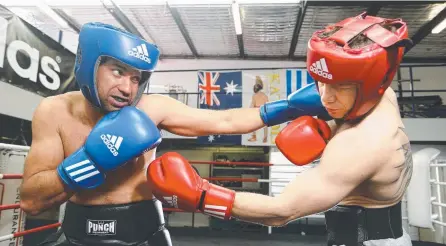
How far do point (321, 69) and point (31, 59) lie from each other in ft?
13.5

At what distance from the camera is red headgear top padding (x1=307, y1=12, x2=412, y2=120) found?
3.01 ft

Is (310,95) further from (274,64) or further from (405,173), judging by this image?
(274,64)

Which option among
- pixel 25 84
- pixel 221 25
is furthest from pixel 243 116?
pixel 221 25

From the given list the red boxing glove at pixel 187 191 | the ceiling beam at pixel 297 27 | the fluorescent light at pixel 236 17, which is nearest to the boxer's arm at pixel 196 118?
the red boxing glove at pixel 187 191

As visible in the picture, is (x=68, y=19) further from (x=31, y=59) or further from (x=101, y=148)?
(x=101, y=148)

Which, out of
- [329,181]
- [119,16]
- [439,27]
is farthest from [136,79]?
[439,27]

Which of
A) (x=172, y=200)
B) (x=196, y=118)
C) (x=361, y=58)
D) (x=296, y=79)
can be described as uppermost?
(x=296, y=79)

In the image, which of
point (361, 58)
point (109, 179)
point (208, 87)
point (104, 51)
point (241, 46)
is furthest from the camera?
point (241, 46)

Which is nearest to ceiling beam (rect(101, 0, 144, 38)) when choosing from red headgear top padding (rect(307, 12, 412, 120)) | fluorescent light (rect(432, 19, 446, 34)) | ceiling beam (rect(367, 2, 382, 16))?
ceiling beam (rect(367, 2, 382, 16))

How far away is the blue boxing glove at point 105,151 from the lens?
1.07m

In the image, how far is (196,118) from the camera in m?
1.50

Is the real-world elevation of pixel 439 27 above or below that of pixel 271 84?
above

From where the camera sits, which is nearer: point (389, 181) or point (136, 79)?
point (389, 181)

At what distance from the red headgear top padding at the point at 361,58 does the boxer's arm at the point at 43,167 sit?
0.93 metres
